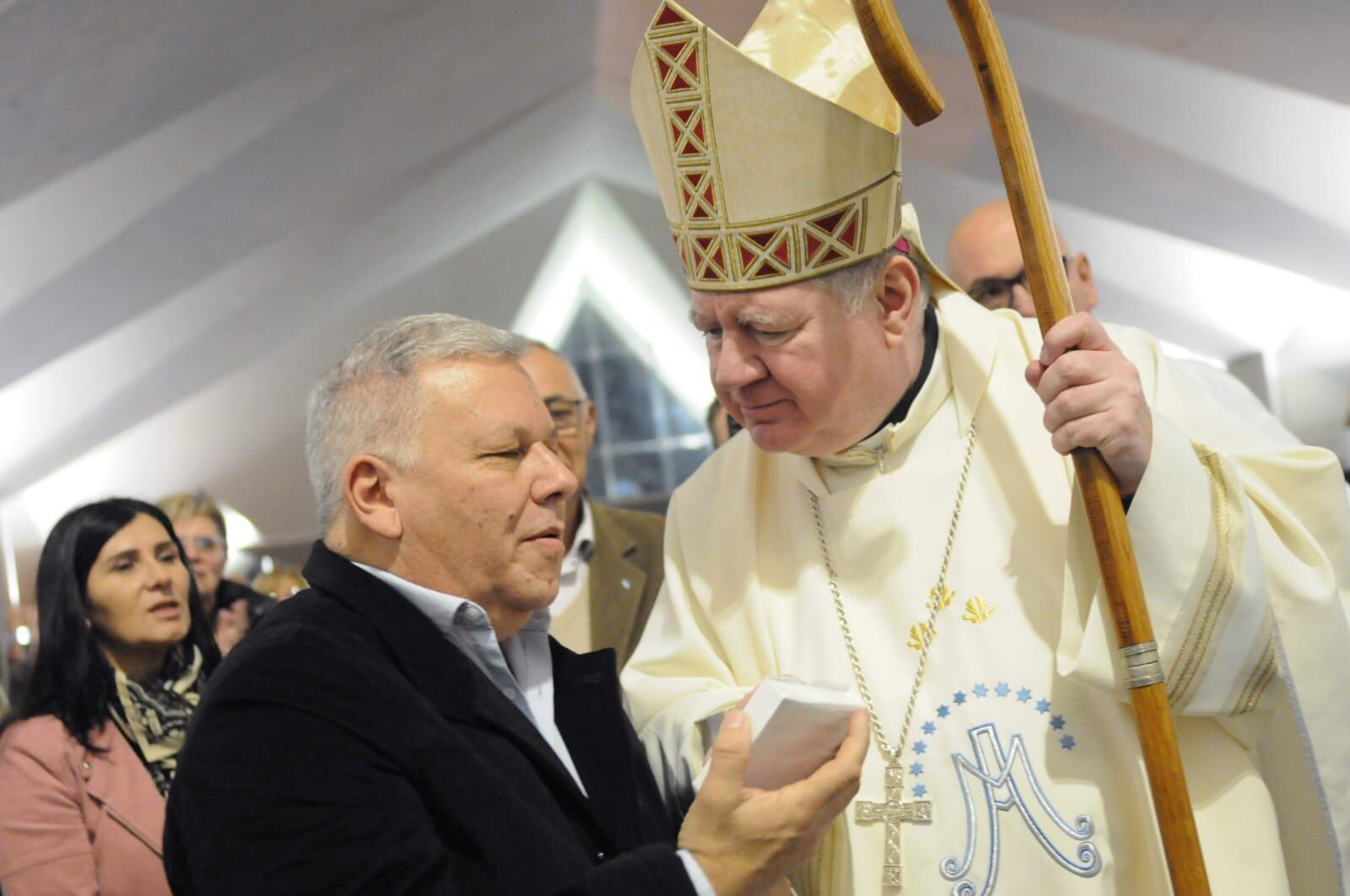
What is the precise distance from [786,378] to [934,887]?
83 cm

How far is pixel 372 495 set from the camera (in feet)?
6.87

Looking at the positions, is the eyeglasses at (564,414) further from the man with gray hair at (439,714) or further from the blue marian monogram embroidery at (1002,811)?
the blue marian monogram embroidery at (1002,811)

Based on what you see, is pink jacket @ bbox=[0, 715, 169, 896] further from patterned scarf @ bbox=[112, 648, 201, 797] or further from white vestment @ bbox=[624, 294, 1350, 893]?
white vestment @ bbox=[624, 294, 1350, 893]

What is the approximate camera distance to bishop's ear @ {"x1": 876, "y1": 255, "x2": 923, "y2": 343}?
2.50m

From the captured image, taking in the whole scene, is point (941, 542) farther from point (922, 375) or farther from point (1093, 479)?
point (1093, 479)

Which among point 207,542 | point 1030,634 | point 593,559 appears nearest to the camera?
point 1030,634

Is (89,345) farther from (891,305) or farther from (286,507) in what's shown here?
(891,305)

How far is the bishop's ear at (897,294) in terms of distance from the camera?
2.50m

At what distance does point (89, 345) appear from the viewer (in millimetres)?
10953

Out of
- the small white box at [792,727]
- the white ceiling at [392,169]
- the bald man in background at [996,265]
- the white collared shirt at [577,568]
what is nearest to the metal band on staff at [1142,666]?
the small white box at [792,727]

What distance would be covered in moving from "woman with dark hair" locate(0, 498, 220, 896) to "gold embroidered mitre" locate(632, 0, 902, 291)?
200 centimetres

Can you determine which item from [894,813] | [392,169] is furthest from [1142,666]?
[392,169]

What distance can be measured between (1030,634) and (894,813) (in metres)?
0.36

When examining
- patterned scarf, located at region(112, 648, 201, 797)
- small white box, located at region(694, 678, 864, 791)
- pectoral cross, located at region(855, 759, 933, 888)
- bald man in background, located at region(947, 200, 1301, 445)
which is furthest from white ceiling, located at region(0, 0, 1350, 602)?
small white box, located at region(694, 678, 864, 791)
